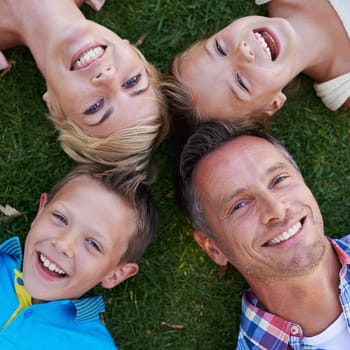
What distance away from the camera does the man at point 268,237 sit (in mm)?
3490

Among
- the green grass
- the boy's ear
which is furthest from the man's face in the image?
the green grass

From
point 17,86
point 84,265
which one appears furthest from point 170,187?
point 17,86

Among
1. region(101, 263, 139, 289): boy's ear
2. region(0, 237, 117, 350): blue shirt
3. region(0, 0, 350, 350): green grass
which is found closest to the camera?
region(0, 237, 117, 350): blue shirt

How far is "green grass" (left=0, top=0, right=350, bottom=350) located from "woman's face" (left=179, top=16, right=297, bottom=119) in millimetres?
683

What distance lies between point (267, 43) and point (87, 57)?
48.4 inches

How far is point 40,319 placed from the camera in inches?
148

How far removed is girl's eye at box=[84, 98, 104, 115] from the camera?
3.46 meters

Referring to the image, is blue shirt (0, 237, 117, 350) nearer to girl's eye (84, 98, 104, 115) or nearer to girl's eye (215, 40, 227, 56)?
girl's eye (84, 98, 104, 115)

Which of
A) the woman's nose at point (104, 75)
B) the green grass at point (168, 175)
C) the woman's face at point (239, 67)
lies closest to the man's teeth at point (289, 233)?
the woman's face at point (239, 67)

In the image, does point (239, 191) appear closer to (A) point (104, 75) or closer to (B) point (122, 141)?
(B) point (122, 141)

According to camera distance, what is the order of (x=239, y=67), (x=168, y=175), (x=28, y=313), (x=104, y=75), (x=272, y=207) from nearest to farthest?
(x=104, y=75)
(x=272, y=207)
(x=239, y=67)
(x=28, y=313)
(x=168, y=175)

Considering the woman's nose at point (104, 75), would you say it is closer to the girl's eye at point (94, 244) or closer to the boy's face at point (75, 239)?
the boy's face at point (75, 239)

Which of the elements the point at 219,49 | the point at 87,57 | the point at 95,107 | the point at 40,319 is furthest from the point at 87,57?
the point at 40,319

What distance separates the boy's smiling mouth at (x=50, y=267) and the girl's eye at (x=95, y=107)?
96 centimetres
